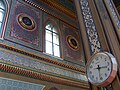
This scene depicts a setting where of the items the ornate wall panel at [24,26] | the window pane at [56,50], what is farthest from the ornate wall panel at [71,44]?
the ornate wall panel at [24,26]

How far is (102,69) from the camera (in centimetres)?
243

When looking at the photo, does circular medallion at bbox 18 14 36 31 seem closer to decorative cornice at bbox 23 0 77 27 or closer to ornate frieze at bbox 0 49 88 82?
decorative cornice at bbox 23 0 77 27

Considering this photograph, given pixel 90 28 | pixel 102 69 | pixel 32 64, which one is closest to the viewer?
pixel 102 69

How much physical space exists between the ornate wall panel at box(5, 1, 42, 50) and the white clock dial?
3.13 metres

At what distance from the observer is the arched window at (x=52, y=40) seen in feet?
20.4

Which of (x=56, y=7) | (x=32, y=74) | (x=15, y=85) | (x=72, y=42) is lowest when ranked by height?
(x=15, y=85)

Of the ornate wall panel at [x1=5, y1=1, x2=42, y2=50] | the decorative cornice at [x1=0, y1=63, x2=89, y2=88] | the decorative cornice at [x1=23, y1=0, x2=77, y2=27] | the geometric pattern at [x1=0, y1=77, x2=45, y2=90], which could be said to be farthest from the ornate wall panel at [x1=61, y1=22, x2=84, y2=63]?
the geometric pattern at [x1=0, y1=77, x2=45, y2=90]

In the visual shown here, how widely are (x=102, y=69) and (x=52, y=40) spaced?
421 cm

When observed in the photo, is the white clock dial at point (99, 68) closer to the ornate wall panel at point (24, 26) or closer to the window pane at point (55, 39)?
the ornate wall panel at point (24, 26)

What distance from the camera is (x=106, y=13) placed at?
287cm

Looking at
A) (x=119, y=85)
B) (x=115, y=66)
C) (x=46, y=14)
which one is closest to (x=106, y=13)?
(x=115, y=66)

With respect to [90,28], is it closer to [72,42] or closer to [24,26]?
[24,26]

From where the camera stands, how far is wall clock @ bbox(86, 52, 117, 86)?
2.26 metres

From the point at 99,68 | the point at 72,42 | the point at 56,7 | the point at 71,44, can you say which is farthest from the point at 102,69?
the point at 56,7
